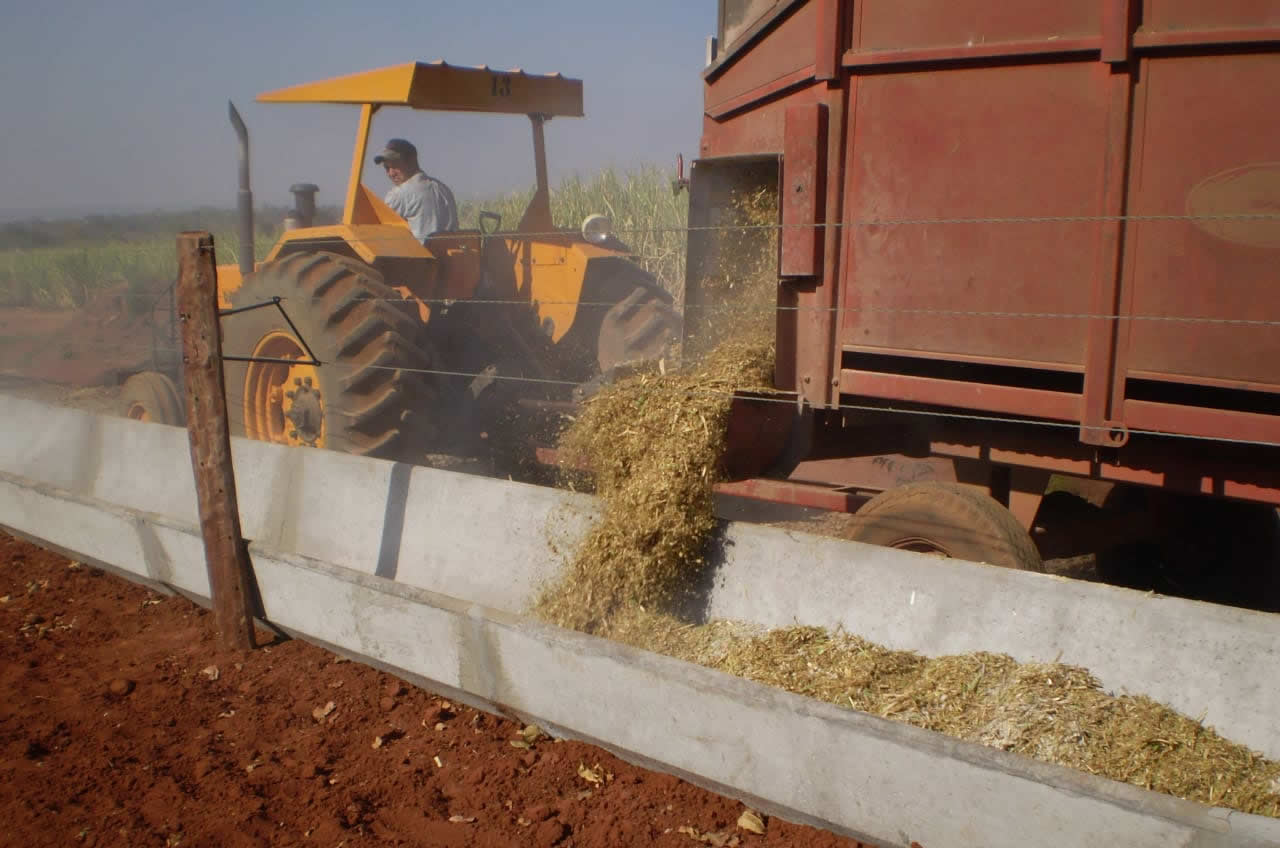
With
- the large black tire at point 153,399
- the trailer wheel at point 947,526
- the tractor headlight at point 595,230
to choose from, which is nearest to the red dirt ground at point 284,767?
the trailer wheel at point 947,526

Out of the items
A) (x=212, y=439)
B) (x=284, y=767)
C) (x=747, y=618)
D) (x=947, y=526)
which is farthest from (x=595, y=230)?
(x=284, y=767)

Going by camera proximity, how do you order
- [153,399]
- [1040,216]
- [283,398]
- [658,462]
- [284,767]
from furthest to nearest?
[153,399] → [283,398] → [658,462] → [284,767] → [1040,216]

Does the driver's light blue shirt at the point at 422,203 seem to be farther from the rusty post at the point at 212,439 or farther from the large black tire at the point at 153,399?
the rusty post at the point at 212,439

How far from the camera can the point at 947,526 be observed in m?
4.09

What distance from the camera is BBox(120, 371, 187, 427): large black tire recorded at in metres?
7.61

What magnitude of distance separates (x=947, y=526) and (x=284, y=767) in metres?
2.63

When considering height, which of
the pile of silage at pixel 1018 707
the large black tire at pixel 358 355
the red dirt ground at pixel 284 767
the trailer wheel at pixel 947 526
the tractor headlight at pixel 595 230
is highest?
the tractor headlight at pixel 595 230

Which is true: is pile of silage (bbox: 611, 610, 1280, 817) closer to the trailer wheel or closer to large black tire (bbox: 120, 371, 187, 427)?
the trailer wheel

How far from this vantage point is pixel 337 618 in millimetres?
4465

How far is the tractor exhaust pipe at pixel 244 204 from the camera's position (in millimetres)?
7734

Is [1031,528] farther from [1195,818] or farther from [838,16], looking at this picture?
[838,16]

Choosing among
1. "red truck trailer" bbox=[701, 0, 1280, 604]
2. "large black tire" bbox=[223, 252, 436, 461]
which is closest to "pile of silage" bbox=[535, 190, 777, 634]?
"red truck trailer" bbox=[701, 0, 1280, 604]

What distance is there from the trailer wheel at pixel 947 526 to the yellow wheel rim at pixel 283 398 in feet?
11.9

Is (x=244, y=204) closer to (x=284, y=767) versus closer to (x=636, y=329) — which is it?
(x=636, y=329)
